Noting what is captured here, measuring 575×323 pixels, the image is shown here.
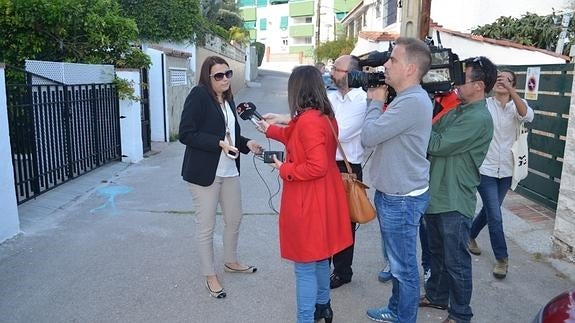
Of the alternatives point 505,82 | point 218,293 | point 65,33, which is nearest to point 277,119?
point 218,293

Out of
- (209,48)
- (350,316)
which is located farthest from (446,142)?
(209,48)

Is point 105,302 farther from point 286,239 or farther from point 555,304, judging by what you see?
point 555,304

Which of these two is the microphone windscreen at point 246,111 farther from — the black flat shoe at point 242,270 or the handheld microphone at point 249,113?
the black flat shoe at point 242,270

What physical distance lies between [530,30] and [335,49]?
1938 centimetres

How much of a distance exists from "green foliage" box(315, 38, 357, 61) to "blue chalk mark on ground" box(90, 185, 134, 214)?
935 inches

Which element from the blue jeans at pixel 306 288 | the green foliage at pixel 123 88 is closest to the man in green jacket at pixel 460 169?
the blue jeans at pixel 306 288

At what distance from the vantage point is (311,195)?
2.74m

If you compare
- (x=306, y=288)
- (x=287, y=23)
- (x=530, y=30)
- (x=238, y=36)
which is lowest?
(x=306, y=288)

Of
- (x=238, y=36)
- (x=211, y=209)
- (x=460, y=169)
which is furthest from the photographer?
(x=238, y=36)

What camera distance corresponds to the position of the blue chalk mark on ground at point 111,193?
5.74 metres

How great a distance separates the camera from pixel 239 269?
3975mm

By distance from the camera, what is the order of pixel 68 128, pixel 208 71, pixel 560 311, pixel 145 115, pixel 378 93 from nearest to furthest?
pixel 560 311 < pixel 378 93 < pixel 208 71 < pixel 68 128 < pixel 145 115

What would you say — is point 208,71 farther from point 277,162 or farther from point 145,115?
point 145,115

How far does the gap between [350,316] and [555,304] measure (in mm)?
1521
